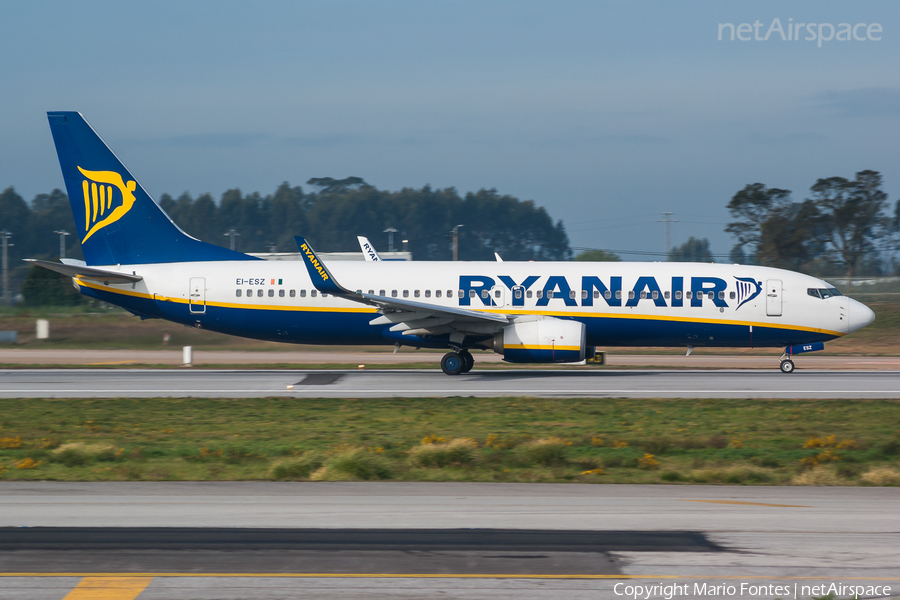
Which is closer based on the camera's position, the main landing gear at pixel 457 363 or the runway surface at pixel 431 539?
the runway surface at pixel 431 539

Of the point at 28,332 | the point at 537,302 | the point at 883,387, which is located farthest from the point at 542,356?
the point at 28,332

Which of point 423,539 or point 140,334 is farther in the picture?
point 140,334

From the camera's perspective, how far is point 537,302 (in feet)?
88.4

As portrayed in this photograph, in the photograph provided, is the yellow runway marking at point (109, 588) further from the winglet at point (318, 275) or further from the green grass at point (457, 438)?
the winglet at point (318, 275)

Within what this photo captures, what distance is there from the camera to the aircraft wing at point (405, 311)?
995 inches

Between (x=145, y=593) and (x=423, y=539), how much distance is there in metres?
2.93

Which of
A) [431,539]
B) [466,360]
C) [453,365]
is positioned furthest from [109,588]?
[466,360]

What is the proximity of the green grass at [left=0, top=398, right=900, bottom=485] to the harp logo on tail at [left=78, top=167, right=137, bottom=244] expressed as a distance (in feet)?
32.8

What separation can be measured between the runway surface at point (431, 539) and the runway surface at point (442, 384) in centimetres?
1080

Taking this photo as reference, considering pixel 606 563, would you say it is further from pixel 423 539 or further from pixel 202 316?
pixel 202 316

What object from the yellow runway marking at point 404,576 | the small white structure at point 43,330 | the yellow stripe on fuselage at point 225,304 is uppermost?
the yellow stripe on fuselage at point 225,304

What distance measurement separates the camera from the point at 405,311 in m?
26.3

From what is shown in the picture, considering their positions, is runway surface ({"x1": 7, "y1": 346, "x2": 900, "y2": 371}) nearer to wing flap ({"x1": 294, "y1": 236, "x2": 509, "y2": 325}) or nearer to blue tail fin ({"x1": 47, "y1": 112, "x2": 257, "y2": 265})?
blue tail fin ({"x1": 47, "y1": 112, "x2": 257, "y2": 265})

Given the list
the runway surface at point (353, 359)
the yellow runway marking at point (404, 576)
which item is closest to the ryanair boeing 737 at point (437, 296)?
the runway surface at point (353, 359)
